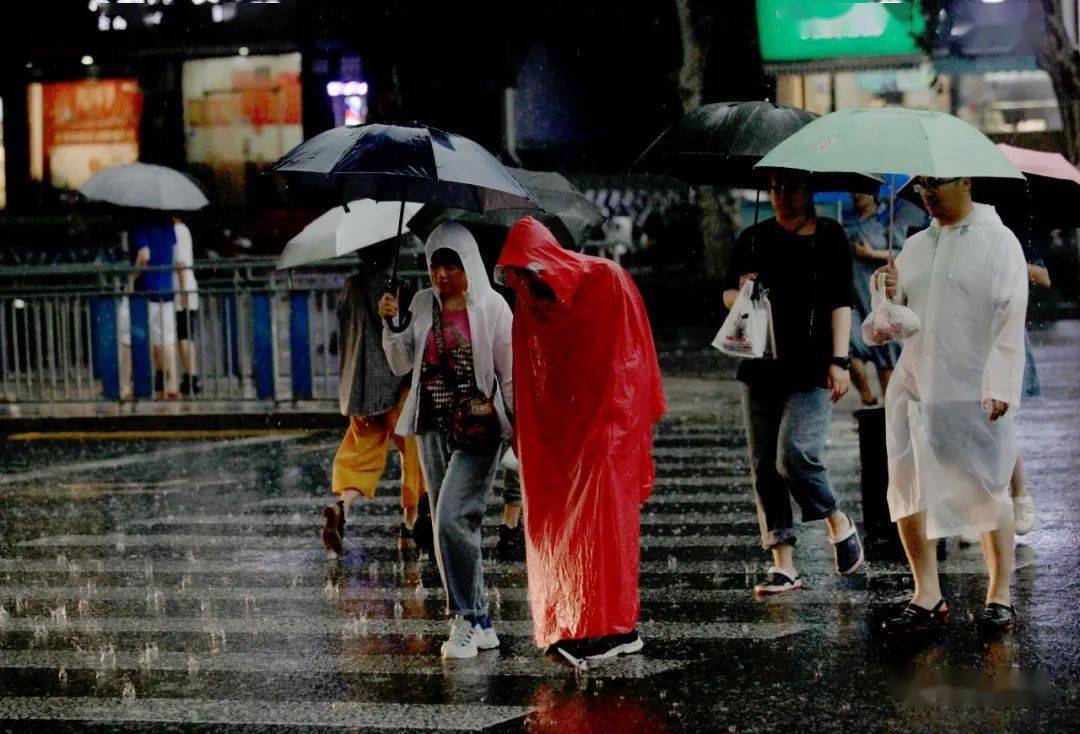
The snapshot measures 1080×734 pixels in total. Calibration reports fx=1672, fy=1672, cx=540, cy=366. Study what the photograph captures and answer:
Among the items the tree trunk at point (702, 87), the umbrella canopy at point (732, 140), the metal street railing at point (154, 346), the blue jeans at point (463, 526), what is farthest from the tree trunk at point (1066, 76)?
the blue jeans at point (463, 526)

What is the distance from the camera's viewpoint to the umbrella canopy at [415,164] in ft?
22.2

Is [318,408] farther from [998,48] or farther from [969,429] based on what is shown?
[998,48]

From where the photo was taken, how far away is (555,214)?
9070 mm

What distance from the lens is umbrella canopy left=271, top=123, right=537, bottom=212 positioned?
22.2 ft

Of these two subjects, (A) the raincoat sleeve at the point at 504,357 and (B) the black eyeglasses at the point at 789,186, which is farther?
(B) the black eyeglasses at the point at 789,186

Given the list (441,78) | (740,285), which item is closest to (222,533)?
(740,285)

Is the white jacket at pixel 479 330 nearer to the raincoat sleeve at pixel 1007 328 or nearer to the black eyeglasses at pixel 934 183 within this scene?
the black eyeglasses at pixel 934 183

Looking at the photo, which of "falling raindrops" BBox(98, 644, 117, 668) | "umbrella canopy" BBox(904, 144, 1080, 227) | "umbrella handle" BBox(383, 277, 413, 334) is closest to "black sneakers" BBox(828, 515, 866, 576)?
"umbrella canopy" BBox(904, 144, 1080, 227)

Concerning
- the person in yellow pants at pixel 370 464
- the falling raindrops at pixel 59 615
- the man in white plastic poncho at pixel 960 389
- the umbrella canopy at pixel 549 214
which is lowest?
the falling raindrops at pixel 59 615

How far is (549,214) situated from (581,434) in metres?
2.96

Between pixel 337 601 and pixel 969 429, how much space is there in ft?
9.60

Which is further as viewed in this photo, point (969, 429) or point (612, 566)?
point (969, 429)

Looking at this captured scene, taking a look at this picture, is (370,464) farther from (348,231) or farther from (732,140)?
(732,140)

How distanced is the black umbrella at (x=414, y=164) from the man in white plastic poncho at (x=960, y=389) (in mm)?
1685
